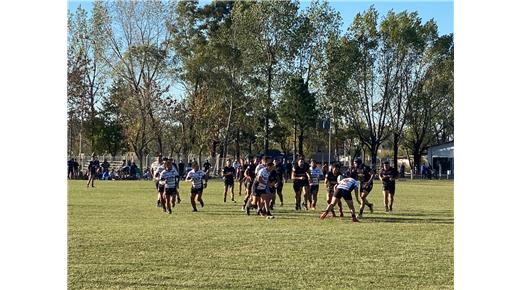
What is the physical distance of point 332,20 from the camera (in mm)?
54062

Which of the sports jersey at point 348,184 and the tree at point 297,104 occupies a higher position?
the tree at point 297,104

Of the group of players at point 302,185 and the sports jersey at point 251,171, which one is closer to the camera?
the group of players at point 302,185

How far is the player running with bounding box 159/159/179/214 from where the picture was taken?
60.7ft

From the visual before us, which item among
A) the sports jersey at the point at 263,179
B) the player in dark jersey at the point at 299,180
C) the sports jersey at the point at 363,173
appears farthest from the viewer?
the player in dark jersey at the point at 299,180

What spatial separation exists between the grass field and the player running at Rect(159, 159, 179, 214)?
563 millimetres

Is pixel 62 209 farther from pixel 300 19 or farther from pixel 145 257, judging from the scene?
pixel 300 19

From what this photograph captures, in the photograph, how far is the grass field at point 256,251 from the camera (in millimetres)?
8570

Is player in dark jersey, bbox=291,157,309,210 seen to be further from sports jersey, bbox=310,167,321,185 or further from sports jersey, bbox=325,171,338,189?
sports jersey, bbox=325,171,338,189

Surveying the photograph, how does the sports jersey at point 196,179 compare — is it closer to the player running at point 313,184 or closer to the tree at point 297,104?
the player running at point 313,184

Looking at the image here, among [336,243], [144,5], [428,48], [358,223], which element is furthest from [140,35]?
[336,243]

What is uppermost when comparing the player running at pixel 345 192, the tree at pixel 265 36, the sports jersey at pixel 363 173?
the tree at pixel 265 36

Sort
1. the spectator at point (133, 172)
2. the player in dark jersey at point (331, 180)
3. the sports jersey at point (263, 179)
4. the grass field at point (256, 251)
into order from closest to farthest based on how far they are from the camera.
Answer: the grass field at point (256, 251)
the sports jersey at point (263, 179)
the player in dark jersey at point (331, 180)
the spectator at point (133, 172)

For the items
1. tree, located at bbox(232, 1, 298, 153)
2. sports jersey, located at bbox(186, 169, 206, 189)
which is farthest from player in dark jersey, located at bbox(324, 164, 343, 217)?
tree, located at bbox(232, 1, 298, 153)

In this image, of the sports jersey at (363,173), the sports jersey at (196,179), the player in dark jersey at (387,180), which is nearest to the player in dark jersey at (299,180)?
the sports jersey at (363,173)
